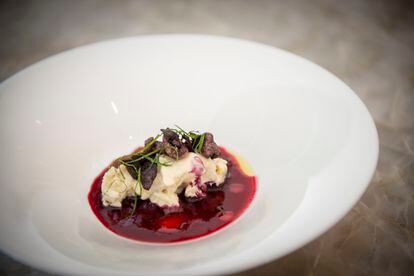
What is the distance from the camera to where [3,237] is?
1526 mm

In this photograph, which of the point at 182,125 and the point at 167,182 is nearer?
the point at 167,182

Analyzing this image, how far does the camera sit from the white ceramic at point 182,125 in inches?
60.5

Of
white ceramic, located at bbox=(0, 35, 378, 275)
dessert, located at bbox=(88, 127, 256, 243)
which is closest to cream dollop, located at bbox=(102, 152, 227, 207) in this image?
dessert, located at bbox=(88, 127, 256, 243)

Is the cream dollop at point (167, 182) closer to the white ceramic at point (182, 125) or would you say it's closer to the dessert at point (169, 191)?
the dessert at point (169, 191)

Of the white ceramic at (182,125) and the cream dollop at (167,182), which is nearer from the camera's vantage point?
the white ceramic at (182,125)

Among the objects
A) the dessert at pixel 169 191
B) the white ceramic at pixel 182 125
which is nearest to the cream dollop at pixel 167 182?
the dessert at pixel 169 191

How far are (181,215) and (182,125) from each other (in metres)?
0.57

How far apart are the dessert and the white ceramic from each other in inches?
2.8

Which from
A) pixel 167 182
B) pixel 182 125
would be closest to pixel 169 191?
pixel 167 182

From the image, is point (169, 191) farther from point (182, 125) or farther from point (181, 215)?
point (182, 125)

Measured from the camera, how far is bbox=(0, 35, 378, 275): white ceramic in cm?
154

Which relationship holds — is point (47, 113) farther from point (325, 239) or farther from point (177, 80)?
point (325, 239)

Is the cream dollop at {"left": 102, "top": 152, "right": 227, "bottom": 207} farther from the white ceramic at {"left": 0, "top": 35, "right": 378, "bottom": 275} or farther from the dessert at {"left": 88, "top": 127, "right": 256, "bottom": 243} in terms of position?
the white ceramic at {"left": 0, "top": 35, "right": 378, "bottom": 275}

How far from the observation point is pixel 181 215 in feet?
6.16
